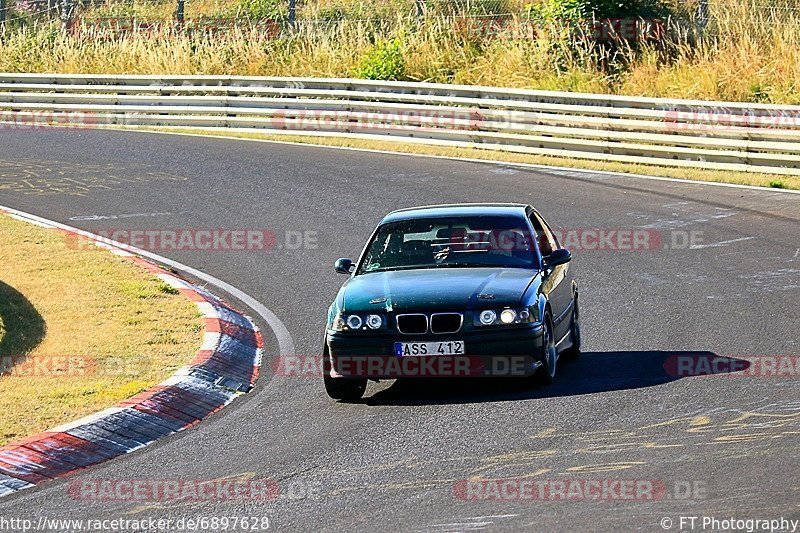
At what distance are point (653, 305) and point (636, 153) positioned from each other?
35.2 feet

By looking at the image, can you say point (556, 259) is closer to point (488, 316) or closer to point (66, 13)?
point (488, 316)

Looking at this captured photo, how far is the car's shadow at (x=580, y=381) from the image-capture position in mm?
10117

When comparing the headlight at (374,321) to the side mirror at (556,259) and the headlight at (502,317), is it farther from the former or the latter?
the side mirror at (556,259)

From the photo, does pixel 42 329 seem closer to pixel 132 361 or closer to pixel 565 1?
pixel 132 361

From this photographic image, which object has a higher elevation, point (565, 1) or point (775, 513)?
point (565, 1)

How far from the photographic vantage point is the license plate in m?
9.92

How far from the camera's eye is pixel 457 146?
26141 mm

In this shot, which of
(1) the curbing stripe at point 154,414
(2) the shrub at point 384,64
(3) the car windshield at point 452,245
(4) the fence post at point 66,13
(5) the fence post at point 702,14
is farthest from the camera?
(4) the fence post at point 66,13

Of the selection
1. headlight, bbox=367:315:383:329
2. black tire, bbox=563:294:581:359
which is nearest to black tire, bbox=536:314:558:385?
black tire, bbox=563:294:581:359

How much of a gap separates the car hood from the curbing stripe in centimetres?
127

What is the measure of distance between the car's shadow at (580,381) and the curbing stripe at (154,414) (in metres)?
1.29

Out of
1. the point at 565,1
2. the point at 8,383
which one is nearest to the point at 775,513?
the point at 8,383

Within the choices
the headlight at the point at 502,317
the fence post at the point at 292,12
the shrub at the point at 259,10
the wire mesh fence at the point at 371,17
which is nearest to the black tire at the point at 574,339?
the headlight at the point at 502,317

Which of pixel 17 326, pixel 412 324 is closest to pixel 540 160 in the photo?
pixel 17 326
